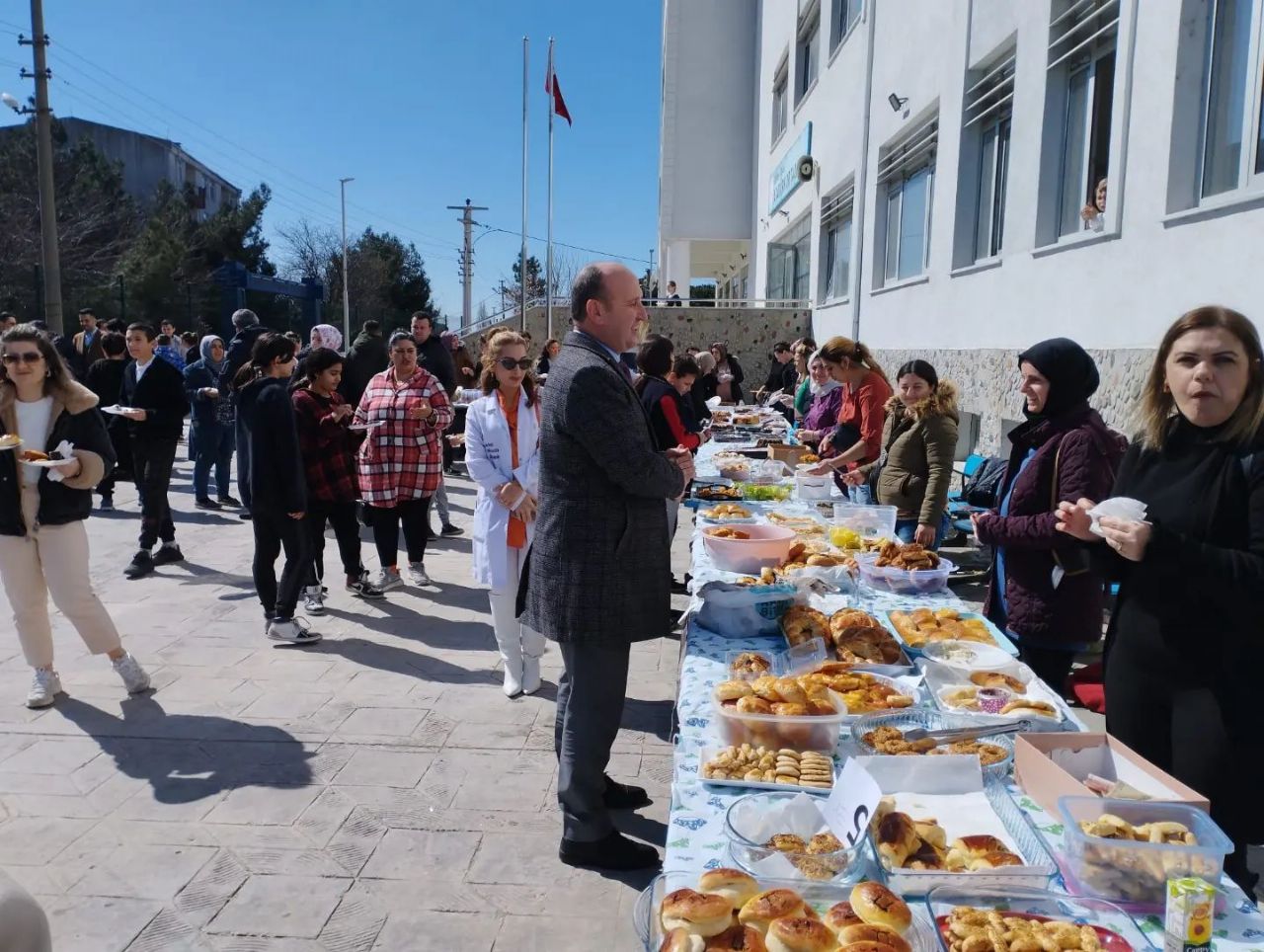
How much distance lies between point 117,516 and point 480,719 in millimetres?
7014

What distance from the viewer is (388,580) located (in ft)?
22.9

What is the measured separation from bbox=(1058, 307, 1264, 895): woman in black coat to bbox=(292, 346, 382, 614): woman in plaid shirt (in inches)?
203

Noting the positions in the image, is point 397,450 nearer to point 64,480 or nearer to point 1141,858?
point 64,480

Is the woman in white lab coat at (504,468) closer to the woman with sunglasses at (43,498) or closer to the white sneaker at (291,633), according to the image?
the white sneaker at (291,633)

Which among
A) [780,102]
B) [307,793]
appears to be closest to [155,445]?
[307,793]

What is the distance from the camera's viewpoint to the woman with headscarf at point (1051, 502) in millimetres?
3104

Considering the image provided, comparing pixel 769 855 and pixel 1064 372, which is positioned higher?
pixel 1064 372

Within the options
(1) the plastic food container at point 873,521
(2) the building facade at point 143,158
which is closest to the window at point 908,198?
(1) the plastic food container at point 873,521

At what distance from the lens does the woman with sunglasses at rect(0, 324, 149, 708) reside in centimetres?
440

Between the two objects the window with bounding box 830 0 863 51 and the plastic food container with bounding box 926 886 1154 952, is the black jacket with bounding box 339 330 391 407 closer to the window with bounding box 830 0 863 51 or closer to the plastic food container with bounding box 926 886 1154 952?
the plastic food container with bounding box 926 886 1154 952

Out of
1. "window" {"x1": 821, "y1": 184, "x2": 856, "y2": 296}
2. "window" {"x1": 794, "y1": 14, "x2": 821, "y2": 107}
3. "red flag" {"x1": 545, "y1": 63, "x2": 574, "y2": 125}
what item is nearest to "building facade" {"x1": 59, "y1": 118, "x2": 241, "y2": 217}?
"red flag" {"x1": 545, "y1": 63, "x2": 574, "y2": 125}

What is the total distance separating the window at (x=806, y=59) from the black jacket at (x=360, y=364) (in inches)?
565

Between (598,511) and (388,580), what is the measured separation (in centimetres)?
459

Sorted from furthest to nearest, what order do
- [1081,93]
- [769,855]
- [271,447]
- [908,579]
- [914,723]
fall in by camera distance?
[1081,93]
[271,447]
[908,579]
[914,723]
[769,855]
